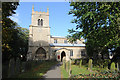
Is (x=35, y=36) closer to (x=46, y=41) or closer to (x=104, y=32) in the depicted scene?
(x=46, y=41)

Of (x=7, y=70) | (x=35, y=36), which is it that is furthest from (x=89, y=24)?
(x=35, y=36)

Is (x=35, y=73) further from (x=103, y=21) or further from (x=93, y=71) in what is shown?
(x=103, y=21)

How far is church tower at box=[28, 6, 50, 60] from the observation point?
36.6 meters

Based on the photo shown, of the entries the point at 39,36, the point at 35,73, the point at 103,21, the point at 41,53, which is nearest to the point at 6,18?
the point at 35,73

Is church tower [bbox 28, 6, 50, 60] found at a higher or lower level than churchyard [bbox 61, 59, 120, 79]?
higher

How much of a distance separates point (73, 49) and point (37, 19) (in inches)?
723

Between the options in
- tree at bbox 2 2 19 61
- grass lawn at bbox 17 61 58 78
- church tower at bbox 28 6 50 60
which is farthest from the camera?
church tower at bbox 28 6 50 60

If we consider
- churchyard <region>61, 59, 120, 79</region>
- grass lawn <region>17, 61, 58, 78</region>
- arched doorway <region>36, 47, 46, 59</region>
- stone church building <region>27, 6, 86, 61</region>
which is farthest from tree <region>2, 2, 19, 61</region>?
arched doorway <region>36, 47, 46, 59</region>

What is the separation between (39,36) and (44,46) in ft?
15.5

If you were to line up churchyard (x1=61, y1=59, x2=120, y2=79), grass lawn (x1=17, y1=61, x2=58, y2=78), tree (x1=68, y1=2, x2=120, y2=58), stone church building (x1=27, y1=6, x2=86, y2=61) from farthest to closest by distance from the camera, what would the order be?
stone church building (x1=27, y1=6, x2=86, y2=61)
tree (x1=68, y1=2, x2=120, y2=58)
grass lawn (x1=17, y1=61, x2=58, y2=78)
churchyard (x1=61, y1=59, x2=120, y2=79)

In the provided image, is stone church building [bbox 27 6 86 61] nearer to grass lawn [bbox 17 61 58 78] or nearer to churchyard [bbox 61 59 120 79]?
churchyard [bbox 61 59 120 79]

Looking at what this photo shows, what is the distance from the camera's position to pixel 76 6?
51.0 feet

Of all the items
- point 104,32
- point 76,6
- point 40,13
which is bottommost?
point 104,32

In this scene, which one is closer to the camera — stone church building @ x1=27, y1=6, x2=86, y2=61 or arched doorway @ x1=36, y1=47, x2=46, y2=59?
stone church building @ x1=27, y1=6, x2=86, y2=61
